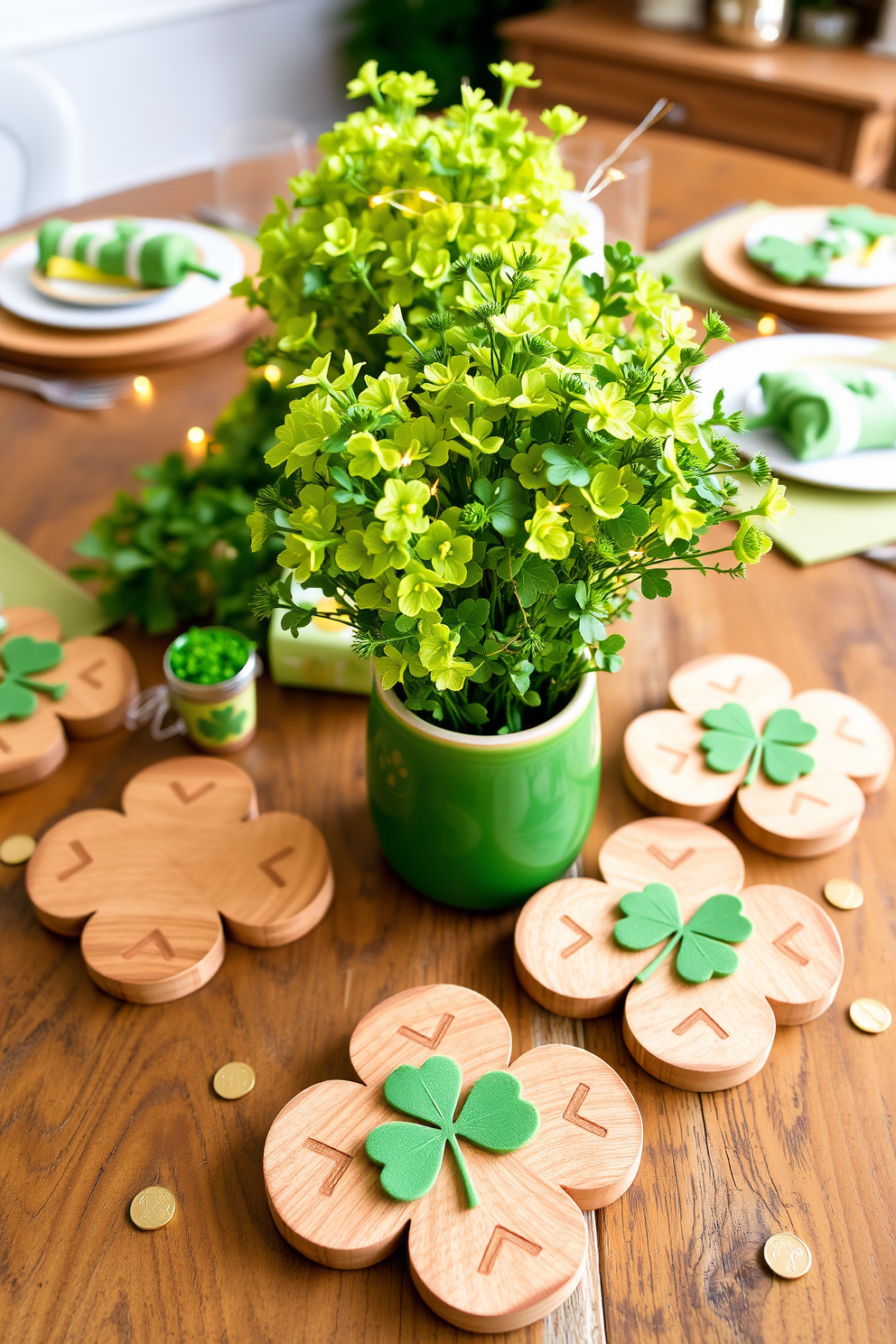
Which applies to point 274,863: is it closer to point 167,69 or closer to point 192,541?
point 192,541

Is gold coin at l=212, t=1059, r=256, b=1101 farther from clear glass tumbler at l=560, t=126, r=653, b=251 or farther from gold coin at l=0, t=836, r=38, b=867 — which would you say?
clear glass tumbler at l=560, t=126, r=653, b=251

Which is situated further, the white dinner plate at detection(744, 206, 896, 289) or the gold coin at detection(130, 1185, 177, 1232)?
the white dinner plate at detection(744, 206, 896, 289)

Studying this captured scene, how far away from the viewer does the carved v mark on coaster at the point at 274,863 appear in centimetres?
77

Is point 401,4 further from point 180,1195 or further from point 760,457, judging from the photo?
point 180,1195

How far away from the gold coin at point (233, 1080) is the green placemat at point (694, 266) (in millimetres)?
1125

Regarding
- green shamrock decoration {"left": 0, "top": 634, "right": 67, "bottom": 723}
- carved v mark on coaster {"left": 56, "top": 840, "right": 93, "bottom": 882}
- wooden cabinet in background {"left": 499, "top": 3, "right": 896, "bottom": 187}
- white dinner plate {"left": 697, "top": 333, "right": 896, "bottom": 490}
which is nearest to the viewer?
carved v mark on coaster {"left": 56, "top": 840, "right": 93, "bottom": 882}

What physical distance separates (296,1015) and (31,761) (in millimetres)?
323

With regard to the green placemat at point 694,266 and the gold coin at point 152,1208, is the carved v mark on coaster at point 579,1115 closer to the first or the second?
the gold coin at point 152,1208

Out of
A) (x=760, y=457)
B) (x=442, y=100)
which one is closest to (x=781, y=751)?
(x=760, y=457)

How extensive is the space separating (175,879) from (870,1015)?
51 cm

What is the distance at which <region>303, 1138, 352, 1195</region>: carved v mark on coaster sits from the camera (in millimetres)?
595

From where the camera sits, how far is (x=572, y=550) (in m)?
0.60

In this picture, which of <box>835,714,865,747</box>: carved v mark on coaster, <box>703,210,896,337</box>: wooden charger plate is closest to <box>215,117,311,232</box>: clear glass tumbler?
<box>703,210,896,337</box>: wooden charger plate

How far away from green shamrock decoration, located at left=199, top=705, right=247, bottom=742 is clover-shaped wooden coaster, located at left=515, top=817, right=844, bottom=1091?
30 centimetres
